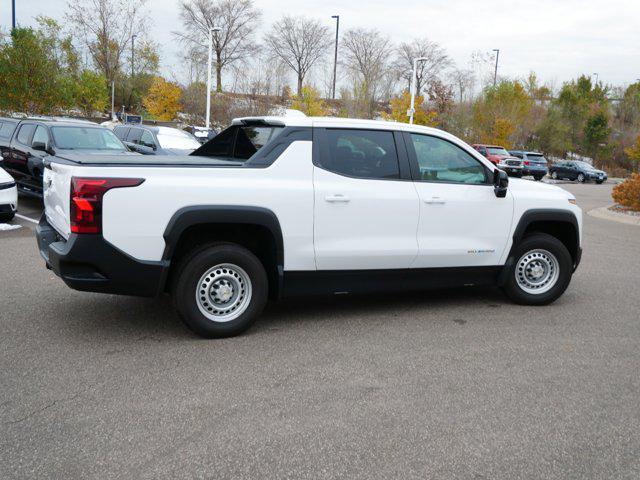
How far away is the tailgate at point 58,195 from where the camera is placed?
4828mm

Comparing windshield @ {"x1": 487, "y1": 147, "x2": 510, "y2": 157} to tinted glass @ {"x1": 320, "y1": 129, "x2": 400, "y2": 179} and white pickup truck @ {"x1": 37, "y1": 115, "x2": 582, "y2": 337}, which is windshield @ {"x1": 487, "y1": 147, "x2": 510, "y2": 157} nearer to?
white pickup truck @ {"x1": 37, "y1": 115, "x2": 582, "y2": 337}

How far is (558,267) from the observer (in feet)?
21.6

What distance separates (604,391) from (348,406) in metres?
1.82

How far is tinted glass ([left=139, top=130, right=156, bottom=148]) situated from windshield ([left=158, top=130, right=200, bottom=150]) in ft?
0.71

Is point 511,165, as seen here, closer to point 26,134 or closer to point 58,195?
point 26,134

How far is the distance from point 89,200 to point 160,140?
1337 centimetres

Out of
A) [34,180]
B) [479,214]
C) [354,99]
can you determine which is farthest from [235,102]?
[479,214]

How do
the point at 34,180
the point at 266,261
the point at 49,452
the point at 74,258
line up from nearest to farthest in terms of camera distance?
1. the point at 49,452
2. the point at 74,258
3. the point at 266,261
4. the point at 34,180

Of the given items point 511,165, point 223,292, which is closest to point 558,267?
point 223,292

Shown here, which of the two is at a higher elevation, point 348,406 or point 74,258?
point 74,258

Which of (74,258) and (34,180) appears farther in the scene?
(34,180)

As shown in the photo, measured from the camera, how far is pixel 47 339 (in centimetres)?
504

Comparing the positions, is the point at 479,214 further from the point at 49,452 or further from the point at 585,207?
the point at 585,207

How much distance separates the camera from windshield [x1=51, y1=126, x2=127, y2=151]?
12250mm
